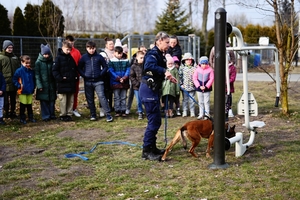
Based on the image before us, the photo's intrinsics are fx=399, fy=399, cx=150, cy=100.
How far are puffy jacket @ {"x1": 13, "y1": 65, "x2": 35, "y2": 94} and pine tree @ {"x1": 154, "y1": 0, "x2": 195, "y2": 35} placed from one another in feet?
78.4

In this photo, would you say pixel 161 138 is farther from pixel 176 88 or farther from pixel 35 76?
pixel 35 76

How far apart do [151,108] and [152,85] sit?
361 millimetres

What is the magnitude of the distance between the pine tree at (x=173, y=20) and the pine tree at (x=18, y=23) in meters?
14.3

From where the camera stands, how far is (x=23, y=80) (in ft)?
30.9

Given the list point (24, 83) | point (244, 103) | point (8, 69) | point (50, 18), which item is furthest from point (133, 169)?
point (50, 18)

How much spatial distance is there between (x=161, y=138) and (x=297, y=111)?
4352 mm

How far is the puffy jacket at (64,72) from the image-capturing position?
9602 mm

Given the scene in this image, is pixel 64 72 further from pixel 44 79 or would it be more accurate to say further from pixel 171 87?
pixel 171 87

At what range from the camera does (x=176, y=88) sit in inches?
400

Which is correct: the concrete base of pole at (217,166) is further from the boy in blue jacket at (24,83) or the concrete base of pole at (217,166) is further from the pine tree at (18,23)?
the pine tree at (18,23)

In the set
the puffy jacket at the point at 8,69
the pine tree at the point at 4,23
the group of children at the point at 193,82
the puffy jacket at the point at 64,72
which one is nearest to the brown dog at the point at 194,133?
the group of children at the point at 193,82

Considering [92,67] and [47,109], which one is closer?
[92,67]

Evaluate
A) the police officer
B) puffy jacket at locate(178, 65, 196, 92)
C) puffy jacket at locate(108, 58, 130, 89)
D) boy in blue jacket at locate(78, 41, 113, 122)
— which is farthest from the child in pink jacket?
the police officer

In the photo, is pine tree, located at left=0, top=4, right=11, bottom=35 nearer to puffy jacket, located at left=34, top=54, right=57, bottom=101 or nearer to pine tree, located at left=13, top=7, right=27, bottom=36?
pine tree, located at left=13, top=7, right=27, bottom=36
